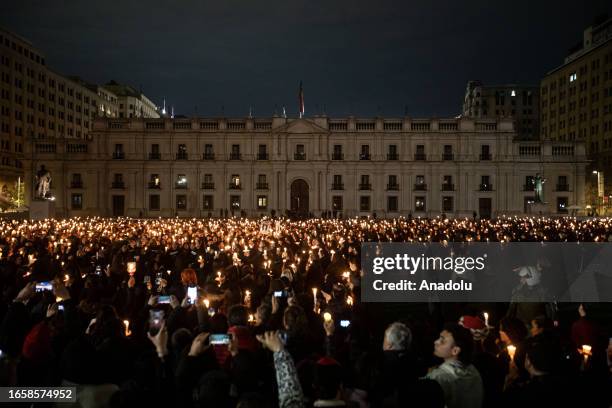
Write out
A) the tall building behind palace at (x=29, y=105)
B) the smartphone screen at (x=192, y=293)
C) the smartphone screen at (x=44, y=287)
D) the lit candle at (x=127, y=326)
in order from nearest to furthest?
the lit candle at (x=127, y=326) → the smartphone screen at (x=192, y=293) → the smartphone screen at (x=44, y=287) → the tall building behind palace at (x=29, y=105)

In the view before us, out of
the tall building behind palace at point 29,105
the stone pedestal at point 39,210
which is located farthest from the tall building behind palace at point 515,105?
the stone pedestal at point 39,210

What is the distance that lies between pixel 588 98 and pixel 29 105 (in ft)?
282

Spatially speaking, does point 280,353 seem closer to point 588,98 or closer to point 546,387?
point 546,387

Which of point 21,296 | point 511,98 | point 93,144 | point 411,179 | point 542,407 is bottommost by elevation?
point 542,407

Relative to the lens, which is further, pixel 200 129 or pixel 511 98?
pixel 511 98

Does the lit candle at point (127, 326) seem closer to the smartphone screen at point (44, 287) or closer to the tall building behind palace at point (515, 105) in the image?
the smartphone screen at point (44, 287)

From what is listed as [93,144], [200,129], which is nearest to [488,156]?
[200,129]

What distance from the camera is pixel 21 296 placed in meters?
6.90

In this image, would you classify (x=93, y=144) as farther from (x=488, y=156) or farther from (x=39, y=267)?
(x=39, y=267)

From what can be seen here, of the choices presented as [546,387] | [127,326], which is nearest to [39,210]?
[127,326]

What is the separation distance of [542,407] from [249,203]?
2192 inches

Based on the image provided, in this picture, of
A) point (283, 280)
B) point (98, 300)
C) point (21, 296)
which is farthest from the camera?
point (283, 280)

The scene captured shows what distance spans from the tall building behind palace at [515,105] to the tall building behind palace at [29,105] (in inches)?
3295

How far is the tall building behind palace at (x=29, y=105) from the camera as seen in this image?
242 feet
